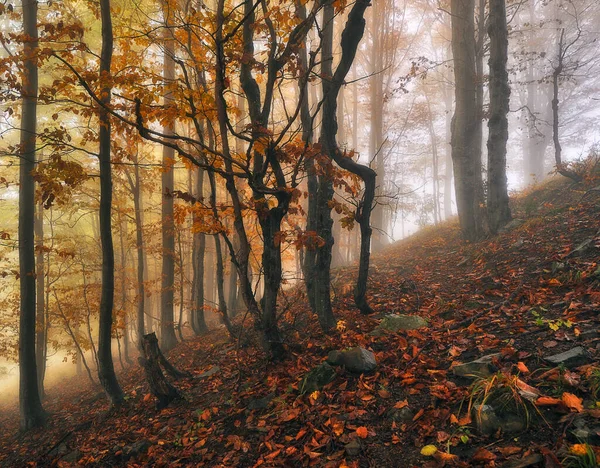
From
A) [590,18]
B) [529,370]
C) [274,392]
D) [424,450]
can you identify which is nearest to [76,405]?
[274,392]

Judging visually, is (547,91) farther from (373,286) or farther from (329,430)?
(329,430)

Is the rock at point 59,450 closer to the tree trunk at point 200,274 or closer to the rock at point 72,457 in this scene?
the rock at point 72,457

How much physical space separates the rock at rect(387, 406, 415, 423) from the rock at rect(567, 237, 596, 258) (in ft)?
13.8

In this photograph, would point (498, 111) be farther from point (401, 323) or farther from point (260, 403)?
point (260, 403)

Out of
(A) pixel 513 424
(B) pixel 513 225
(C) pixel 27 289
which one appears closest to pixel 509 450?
(A) pixel 513 424

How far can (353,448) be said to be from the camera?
306 cm

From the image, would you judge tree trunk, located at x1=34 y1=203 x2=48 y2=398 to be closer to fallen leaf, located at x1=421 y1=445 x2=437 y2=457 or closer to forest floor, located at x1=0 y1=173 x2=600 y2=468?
forest floor, located at x1=0 y1=173 x2=600 y2=468

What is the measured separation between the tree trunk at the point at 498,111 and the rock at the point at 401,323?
4.80 meters

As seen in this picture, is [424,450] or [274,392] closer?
[424,450]

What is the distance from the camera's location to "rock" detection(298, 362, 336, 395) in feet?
13.8

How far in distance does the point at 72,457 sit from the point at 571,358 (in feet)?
21.0

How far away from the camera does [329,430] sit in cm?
340

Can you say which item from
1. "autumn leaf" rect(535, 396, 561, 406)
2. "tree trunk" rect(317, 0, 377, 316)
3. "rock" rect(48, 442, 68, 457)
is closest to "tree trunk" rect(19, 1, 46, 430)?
"rock" rect(48, 442, 68, 457)

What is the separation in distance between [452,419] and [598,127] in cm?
3293
